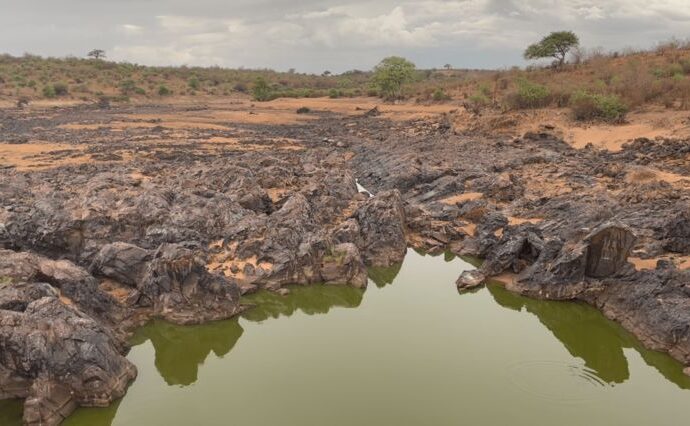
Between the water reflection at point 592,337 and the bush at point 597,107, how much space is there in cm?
1999

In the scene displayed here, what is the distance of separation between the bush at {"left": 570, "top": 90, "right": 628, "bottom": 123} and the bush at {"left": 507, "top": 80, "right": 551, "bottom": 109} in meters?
2.87

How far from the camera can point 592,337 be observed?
44.0ft

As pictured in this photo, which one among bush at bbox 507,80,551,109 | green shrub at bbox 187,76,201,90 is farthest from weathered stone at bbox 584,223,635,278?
green shrub at bbox 187,76,201,90

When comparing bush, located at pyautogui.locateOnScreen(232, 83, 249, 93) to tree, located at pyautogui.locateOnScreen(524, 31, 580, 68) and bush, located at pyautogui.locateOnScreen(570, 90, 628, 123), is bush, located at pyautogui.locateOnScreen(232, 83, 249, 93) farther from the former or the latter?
bush, located at pyautogui.locateOnScreen(570, 90, 628, 123)

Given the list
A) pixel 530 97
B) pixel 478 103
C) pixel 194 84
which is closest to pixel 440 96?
pixel 478 103

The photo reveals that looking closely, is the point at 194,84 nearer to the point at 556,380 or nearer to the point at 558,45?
the point at 558,45

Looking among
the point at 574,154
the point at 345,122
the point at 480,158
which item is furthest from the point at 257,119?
the point at 574,154

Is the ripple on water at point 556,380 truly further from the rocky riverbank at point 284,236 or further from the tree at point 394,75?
the tree at point 394,75

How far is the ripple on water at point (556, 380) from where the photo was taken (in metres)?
10.7

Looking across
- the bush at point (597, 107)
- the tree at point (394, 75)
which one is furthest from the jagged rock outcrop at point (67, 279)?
the tree at point (394, 75)

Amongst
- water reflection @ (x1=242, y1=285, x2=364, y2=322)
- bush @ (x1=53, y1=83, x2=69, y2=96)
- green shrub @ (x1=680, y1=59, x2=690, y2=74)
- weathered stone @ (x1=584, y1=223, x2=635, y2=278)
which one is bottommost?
water reflection @ (x1=242, y1=285, x2=364, y2=322)

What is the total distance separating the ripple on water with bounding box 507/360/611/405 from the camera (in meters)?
10.7

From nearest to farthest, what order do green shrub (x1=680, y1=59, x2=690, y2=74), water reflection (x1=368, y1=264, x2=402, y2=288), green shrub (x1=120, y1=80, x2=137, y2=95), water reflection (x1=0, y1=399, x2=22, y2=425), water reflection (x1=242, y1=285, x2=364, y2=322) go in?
1. water reflection (x1=0, y1=399, x2=22, y2=425)
2. water reflection (x1=242, y1=285, x2=364, y2=322)
3. water reflection (x1=368, y1=264, x2=402, y2=288)
4. green shrub (x1=680, y1=59, x2=690, y2=74)
5. green shrub (x1=120, y1=80, x2=137, y2=95)

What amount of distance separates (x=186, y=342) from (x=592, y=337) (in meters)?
9.93
